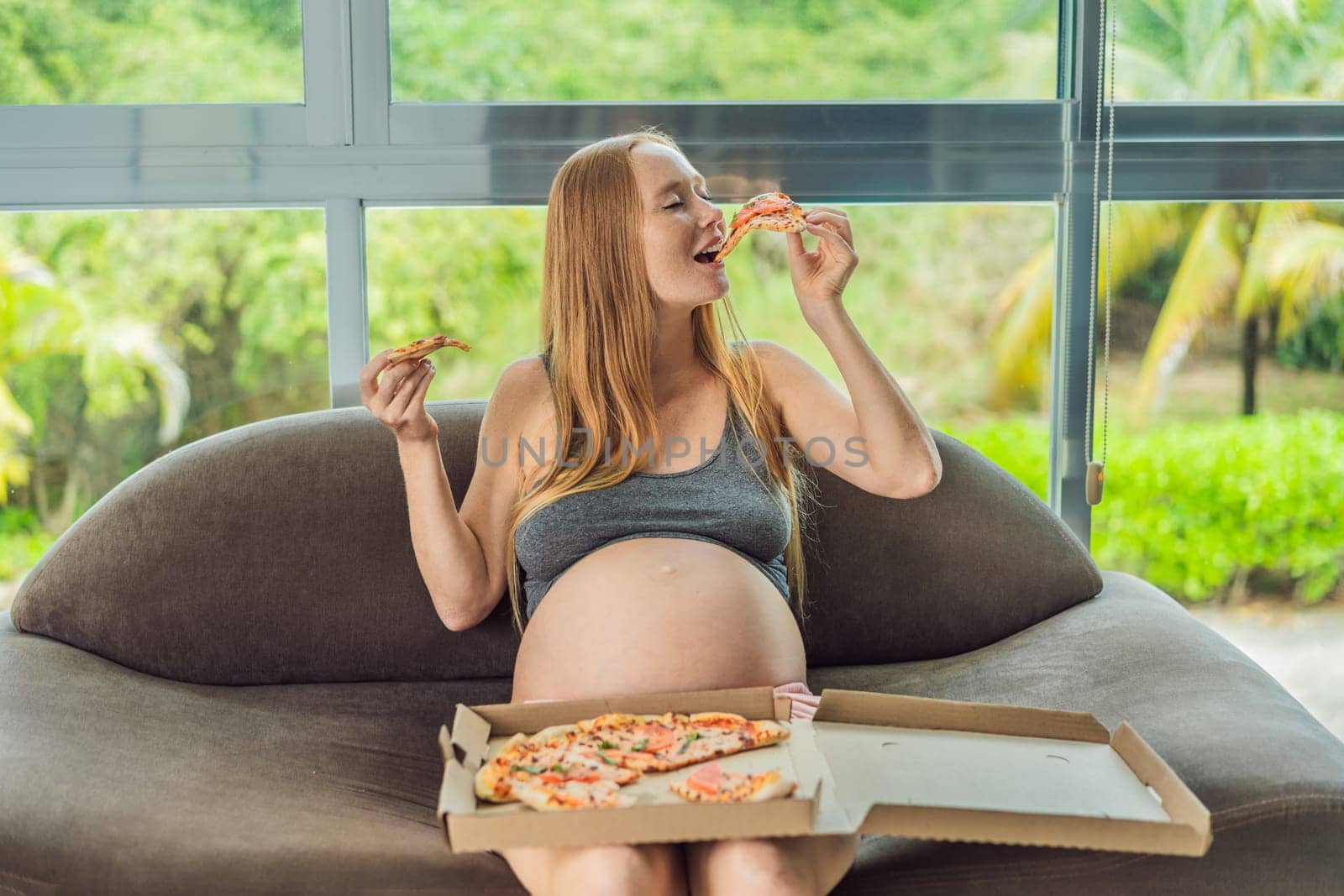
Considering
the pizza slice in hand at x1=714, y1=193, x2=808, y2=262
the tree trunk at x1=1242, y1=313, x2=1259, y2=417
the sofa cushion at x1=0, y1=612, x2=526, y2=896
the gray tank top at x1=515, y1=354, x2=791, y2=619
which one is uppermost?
the pizza slice in hand at x1=714, y1=193, x2=808, y2=262

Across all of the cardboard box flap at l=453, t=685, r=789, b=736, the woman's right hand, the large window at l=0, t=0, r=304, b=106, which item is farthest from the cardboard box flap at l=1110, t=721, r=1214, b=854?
the large window at l=0, t=0, r=304, b=106

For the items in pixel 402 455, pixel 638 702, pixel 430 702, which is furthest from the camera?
pixel 430 702

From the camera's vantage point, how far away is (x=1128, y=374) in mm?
2879

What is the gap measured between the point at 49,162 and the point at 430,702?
58.1 inches

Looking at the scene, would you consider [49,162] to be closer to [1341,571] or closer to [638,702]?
[638,702]

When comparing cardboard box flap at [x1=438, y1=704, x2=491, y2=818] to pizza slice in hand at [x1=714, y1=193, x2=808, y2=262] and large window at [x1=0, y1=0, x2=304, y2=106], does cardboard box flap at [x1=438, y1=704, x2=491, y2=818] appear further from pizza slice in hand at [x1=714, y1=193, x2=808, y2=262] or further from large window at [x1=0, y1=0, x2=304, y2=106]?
large window at [x1=0, y1=0, x2=304, y2=106]

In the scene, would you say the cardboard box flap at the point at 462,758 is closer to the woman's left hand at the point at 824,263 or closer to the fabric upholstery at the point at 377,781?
the fabric upholstery at the point at 377,781

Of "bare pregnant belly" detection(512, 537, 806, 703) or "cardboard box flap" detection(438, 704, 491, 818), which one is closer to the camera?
"cardboard box flap" detection(438, 704, 491, 818)

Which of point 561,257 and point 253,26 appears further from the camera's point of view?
point 253,26

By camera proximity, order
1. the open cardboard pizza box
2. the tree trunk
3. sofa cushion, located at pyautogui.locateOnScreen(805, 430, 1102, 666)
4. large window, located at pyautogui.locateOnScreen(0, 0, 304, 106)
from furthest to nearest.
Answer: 1. the tree trunk
2. large window, located at pyautogui.locateOnScreen(0, 0, 304, 106)
3. sofa cushion, located at pyautogui.locateOnScreen(805, 430, 1102, 666)
4. the open cardboard pizza box

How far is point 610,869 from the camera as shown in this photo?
4.27 ft

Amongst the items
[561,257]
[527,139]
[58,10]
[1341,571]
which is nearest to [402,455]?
[561,257]

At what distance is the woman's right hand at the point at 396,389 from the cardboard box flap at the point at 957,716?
2.37 ft

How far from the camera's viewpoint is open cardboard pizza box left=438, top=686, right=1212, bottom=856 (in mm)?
1170
